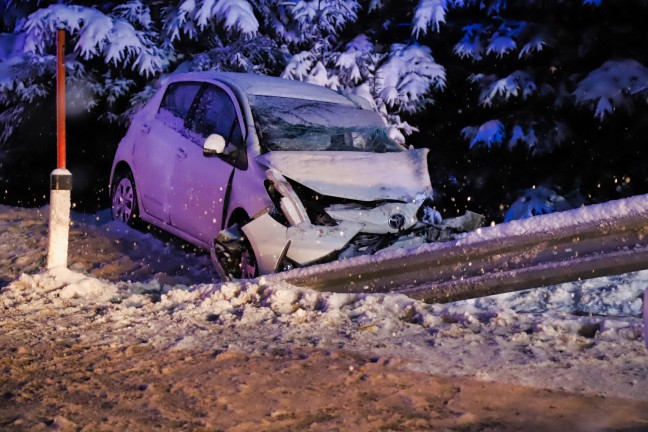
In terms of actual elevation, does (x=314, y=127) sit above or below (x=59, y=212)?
above

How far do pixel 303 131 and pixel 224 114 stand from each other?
2.52 ft

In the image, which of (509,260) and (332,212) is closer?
(509,260)

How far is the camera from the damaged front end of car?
5.63 metres

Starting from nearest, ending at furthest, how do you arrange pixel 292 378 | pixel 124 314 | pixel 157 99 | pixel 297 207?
pixel 292 378, pixel 124 314, pixel 297 207, pixel 157 99

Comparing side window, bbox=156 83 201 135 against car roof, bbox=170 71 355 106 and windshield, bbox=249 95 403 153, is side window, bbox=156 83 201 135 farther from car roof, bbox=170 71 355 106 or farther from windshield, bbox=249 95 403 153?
windshield, bbox=249 95 403 153

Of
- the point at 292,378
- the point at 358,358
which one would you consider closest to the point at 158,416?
the point at 292,378

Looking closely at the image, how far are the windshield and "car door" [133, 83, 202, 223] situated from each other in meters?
0.87

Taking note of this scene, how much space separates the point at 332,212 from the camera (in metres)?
5.83

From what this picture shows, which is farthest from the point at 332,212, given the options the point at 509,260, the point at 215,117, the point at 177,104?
the point at 177,104

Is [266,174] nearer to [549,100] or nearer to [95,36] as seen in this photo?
[95,36]

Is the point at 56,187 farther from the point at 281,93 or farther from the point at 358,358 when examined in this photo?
the point at 358,358

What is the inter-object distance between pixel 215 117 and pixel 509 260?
350 cm

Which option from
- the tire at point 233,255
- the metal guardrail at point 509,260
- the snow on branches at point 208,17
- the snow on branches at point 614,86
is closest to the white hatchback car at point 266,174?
the tire at point 233,255

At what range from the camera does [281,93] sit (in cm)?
734
